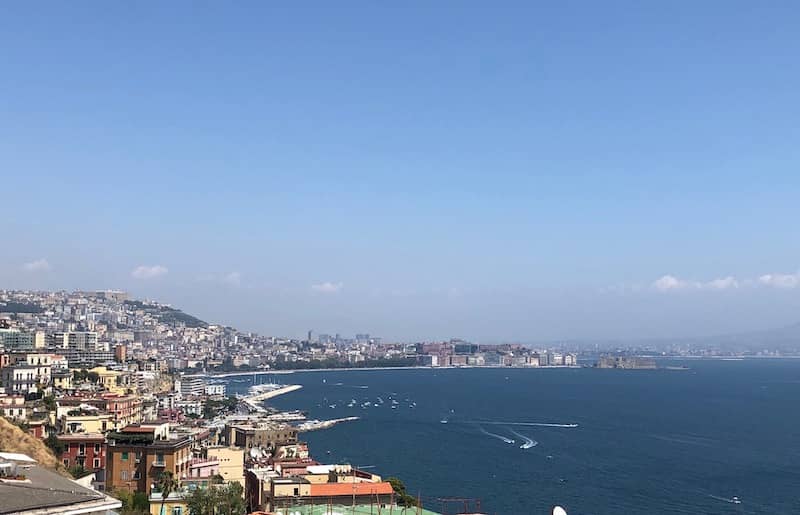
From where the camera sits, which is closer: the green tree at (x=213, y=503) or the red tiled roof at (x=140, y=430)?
the green tree at (x=213, y=503)

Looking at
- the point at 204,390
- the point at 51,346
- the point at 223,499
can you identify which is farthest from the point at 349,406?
the point at 223,499

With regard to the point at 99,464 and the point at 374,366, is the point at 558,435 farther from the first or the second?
the point at 374,366

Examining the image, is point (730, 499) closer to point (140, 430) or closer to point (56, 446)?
point (140, 430)

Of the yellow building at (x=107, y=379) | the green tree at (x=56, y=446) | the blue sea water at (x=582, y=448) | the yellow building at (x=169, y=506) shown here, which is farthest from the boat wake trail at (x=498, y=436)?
the yellow building at (x=169, y=506)

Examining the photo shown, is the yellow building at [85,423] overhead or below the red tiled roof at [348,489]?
overhead

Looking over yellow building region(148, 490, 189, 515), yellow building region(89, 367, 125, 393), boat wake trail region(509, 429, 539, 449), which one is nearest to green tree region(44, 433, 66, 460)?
yellow building region(148, 490, 189, 515)

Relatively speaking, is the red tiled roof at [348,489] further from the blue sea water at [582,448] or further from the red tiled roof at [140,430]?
the red tiled roof at [140,430]

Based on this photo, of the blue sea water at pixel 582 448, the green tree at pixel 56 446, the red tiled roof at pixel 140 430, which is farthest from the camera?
the blue sea water at pixel 582 448
